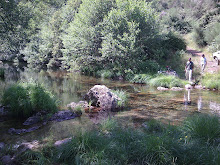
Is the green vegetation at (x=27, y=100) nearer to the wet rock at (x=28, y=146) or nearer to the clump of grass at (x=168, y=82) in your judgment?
the wet rock at (x=28, y=146)

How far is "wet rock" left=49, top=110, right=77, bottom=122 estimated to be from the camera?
7120mm

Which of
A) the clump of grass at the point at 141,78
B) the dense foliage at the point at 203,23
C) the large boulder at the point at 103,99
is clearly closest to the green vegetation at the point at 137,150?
the large boulder at the point at 103,99

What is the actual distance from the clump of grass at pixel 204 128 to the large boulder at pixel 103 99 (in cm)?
406

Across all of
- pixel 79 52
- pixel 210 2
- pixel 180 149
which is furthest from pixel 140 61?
pixel 210 2

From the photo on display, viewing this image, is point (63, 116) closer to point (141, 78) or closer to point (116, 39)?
point (141, 78)

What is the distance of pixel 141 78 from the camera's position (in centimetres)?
1644

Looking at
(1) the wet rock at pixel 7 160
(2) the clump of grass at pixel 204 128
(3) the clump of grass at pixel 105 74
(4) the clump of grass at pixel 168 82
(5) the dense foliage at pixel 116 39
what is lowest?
(1) the wet rock at pixel 7 160

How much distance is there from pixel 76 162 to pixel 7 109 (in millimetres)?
5270

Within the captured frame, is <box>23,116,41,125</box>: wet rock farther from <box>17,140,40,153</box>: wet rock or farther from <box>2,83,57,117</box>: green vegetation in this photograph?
<box>17,140,40,153</box>: wet rock

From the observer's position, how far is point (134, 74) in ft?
57.4

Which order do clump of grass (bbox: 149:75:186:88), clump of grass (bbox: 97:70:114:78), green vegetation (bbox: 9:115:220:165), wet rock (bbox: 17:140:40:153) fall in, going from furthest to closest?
clump of grass (bbox: 97:70:114:78) → clump of grass (bbox: 149:75:186:88) → wet rock (bbox: 17:140:40:153) → green vegetation (bbox: 9:115:220:165)

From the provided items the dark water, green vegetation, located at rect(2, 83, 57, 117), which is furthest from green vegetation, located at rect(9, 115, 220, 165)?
green vegetation, located at rect(2, 83, 57, 117)

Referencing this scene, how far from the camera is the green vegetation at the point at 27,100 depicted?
7.00m

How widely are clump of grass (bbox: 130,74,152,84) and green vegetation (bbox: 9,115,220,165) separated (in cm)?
1155
